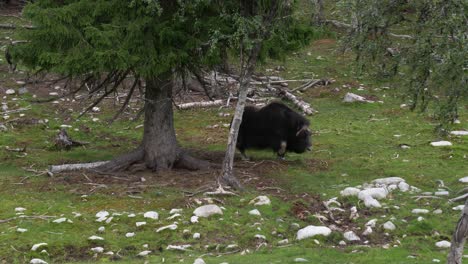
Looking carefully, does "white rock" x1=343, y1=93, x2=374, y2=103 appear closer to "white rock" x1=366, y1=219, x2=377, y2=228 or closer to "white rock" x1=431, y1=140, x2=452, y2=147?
"white rock" x1=431, y1=140, x2=452, y2=147

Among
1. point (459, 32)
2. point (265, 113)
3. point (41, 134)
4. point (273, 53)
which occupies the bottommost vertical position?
point (41, 134)

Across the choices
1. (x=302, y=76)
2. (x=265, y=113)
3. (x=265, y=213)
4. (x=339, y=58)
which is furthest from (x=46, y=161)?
(x=339, y=58)

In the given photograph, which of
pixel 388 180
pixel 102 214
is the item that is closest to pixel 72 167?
pixel 102 214

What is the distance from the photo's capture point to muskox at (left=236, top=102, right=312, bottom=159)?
16141 millimetres

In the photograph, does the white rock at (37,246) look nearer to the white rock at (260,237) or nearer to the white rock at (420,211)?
the white rock at (260,237)

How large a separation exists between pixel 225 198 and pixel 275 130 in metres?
4.22

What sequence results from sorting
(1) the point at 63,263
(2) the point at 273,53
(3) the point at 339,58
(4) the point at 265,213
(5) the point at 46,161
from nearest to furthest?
1. (1) the point at 63,263
2. (4) the point at 265,213
3. (2) the point at 273,53
4. (5) the point at 46,161
5. (3) the point at 339,58

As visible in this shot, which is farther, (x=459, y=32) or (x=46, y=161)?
(x=46, y=161)

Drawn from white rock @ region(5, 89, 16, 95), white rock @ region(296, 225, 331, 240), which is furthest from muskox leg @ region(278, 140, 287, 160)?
white rock @ region(5, 89, 16, 95)

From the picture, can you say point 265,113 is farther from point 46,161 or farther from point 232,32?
point 46,161

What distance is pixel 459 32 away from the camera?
7.95 meters

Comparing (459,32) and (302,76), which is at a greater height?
(459,32)

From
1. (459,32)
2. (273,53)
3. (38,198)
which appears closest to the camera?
(459,32)

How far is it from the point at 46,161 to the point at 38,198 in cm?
359
